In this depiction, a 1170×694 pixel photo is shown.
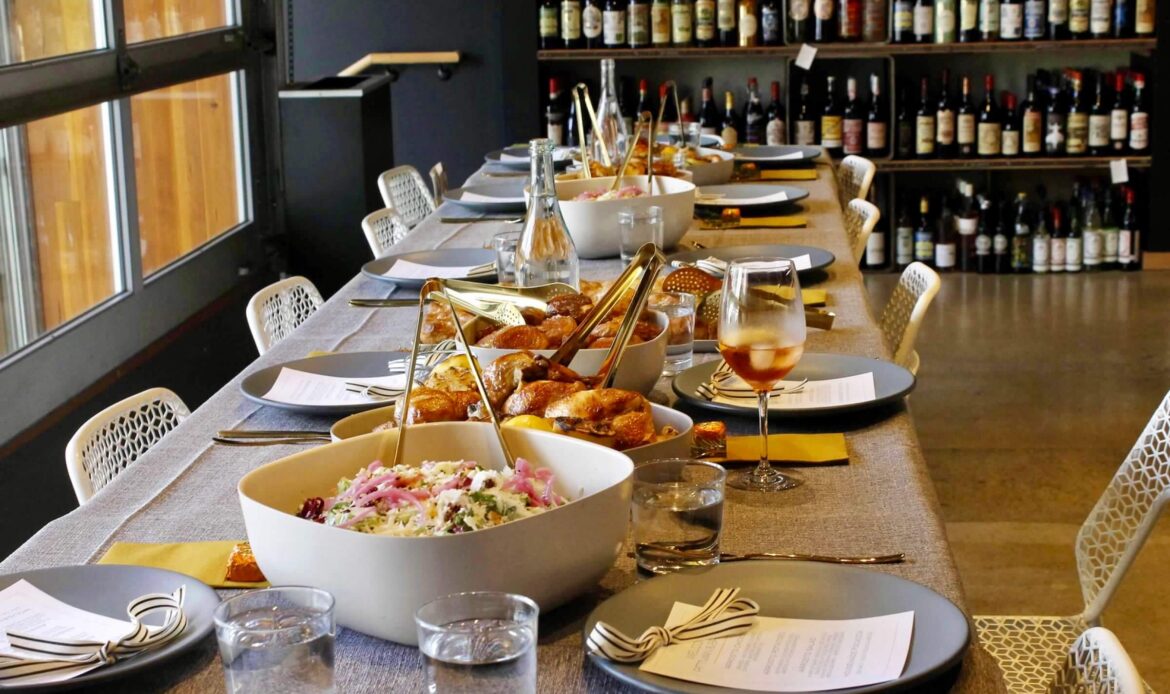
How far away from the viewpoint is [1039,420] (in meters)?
4.43

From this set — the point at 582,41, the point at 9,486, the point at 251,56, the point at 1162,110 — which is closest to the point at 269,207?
the point at 251,56

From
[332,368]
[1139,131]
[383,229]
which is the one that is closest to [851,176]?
[383,229]

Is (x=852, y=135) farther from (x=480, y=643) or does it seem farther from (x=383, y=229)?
(x=480, y=643)

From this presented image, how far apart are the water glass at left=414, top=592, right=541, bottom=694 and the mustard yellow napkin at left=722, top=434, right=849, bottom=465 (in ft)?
2.19

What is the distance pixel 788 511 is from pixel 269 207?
5.37 meters

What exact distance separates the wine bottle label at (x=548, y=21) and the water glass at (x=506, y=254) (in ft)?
14.0

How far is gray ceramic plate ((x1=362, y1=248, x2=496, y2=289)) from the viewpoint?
8.62 ft

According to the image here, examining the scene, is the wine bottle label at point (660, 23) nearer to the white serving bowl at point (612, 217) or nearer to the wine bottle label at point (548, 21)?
the wine bottle label at point (548, 21)

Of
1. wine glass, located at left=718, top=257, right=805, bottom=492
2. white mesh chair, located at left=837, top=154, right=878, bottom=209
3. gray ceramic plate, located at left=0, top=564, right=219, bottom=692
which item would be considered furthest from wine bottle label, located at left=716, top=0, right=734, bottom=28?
gray ceramic plate, located at left=0, top=564, right=219, bottom=692

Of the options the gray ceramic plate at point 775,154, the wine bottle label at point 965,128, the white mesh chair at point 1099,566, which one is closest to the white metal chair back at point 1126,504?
the white mesh chair at point 1099,566

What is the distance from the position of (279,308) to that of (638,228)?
2.37 ft

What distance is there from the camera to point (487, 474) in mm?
1119

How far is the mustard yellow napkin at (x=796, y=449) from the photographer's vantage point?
154 cm

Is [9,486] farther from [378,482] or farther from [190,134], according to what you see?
[378,482]
